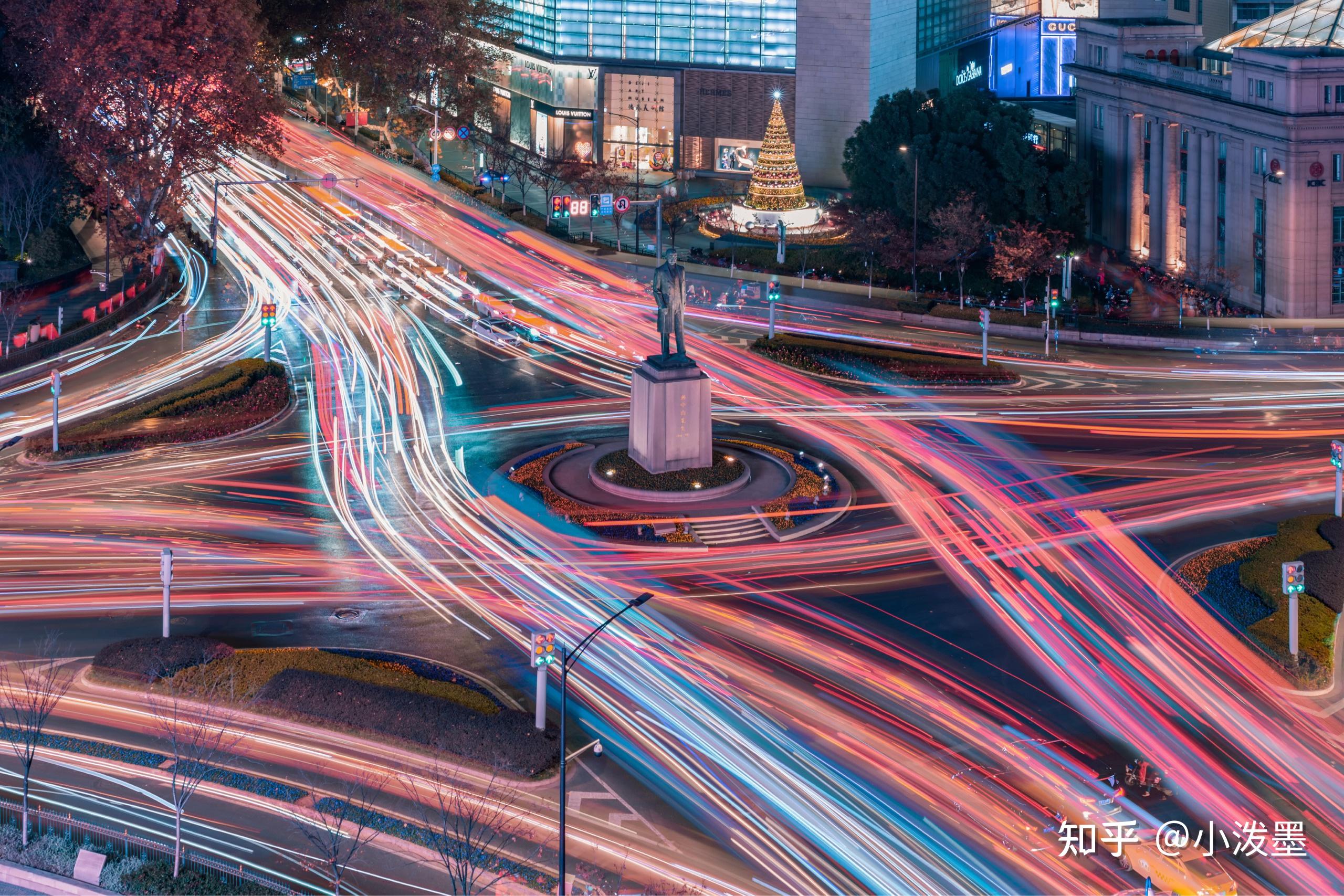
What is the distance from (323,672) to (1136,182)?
223 feet

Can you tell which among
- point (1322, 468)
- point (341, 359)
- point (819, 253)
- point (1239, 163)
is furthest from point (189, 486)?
point (1239, 163)

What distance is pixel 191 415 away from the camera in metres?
63.7

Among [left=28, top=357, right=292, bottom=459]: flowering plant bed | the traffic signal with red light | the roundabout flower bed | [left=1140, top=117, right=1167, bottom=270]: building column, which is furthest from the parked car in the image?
[left=1140, top=117, right=1167, bottom=270]: building column

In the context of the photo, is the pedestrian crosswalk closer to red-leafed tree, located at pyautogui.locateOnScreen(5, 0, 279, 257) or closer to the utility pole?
the utility pole

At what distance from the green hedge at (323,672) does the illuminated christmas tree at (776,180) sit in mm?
63519

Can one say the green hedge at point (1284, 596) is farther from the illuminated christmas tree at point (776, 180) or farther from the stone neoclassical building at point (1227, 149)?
the illuminated christmas tree at point (776, 180)

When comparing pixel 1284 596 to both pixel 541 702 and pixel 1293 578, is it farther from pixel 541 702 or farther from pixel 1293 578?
pixel 541 702

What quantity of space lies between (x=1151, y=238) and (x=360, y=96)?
201 ft

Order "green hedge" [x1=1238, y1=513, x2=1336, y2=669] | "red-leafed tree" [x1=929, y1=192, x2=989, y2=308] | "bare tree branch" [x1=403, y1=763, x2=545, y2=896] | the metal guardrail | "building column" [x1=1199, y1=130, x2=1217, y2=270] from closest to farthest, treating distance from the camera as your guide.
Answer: "bare tree branch" [x1=403, y1=763, x2=545, y2=896], the metal guardrail, "green hedge" [x1=1238, y1=513, x2=1336, y2=669], "red-leafed tree" [x1=929, y1=192, x2=989, y2=308], "building column" [x1=1199, y1=130, x2=1217, y2=270]

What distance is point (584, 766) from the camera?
1439 inches

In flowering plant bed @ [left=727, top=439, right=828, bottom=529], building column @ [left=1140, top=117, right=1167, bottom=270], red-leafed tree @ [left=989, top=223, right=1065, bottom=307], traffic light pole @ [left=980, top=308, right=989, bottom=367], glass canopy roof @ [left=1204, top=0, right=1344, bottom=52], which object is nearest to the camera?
flowering plant bed @ [left=727, top=439, right=828, bottom=529]

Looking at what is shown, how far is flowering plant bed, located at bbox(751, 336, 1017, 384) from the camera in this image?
7019cm

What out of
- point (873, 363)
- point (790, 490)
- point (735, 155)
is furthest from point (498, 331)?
point (735, 155)

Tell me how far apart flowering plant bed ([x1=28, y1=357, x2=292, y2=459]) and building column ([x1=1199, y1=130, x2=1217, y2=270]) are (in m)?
49.3
